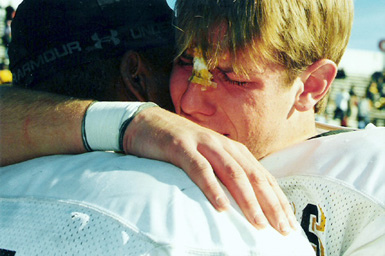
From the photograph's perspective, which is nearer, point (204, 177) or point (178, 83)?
point (204, 177)

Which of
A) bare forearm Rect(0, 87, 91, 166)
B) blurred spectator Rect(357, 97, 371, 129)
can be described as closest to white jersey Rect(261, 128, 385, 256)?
bare forearm Rect(0, 87, 91, 166)

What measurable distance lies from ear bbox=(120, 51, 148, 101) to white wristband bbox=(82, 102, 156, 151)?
1.79 ft

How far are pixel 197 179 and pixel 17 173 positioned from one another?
0.47 m

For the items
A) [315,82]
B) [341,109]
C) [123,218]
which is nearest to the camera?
[123,218]

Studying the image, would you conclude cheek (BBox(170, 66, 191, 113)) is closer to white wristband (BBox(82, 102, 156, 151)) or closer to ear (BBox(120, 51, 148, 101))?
ear (BBox(120, 51, 148, 101))

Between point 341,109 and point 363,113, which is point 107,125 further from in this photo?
point 363,113

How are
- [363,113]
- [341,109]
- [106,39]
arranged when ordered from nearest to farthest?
[106,39], [341,109], [363,113]

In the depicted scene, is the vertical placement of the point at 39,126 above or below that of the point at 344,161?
above

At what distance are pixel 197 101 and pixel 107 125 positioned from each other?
0.63m

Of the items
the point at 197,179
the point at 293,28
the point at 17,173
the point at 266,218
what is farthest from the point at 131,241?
the point at 293,28

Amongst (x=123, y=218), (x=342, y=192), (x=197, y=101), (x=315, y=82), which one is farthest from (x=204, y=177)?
(x=315, y=82)

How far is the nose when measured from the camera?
6.31 feet

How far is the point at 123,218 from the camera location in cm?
100

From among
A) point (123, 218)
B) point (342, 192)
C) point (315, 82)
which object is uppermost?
point (123, 218)
